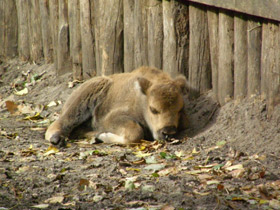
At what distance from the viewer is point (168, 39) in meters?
8.12

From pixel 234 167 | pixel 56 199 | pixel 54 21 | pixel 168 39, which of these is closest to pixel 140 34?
pixel 168 39

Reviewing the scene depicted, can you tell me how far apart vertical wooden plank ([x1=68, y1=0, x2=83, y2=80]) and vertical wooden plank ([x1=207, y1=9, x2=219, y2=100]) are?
321 centimetres

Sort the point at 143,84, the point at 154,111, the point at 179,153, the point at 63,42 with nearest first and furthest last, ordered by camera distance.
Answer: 1. the point at 179,153
2. the point at 154,111
3. the point at 143,84
4. the point at 63,42

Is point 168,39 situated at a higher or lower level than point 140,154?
higher

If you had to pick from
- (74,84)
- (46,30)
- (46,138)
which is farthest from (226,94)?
(46,30)

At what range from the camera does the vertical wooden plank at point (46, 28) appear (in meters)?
10.7

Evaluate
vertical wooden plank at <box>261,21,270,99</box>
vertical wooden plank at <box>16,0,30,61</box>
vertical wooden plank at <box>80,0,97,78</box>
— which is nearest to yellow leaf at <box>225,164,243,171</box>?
vertical wooden plank at <box>261,21,270,99</box>

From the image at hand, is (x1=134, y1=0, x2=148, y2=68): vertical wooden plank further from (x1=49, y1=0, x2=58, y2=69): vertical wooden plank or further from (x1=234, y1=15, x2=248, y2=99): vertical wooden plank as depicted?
(x1=49, y1=0, x2=58, y2=69): vertical wooden plank

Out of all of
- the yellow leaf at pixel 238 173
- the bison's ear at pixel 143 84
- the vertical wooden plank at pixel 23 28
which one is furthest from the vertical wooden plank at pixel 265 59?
the vertical wooden plank at pixel 23 28

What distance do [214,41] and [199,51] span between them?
12.9 inches

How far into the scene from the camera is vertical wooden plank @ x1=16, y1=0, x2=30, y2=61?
1137 cm

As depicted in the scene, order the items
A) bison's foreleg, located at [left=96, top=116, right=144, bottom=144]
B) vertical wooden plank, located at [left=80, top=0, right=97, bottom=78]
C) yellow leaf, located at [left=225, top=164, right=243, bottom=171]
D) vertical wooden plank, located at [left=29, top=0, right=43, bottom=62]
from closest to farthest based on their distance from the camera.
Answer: yellow leaf, located at [left=225, top=164, right=243, bottom=171]
bison's foreleg, located at [left=96, top=116, right=144, bottom=144]
vertical wooden plank, located at [left=80, top=0, right=97, bottom=78]
vertical wooden plank, located at [left=29, top=0, right=43, bottom=62]

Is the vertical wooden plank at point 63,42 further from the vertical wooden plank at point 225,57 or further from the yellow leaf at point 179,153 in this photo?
the yellow leaf at point 179,153

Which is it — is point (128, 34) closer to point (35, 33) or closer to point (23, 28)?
point (35, 33)
